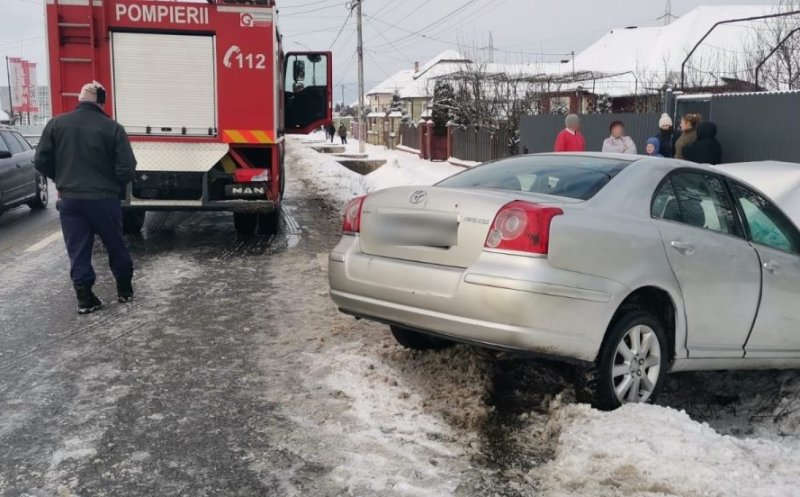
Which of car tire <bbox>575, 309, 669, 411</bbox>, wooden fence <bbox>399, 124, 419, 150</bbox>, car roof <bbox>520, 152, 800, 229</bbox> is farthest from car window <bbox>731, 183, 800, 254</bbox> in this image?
wooden fence <bbox>399, 124, 419, 150</bbox>

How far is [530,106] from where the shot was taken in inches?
992

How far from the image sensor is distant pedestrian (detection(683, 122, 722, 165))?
31.3 ft

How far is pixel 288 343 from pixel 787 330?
3.42m

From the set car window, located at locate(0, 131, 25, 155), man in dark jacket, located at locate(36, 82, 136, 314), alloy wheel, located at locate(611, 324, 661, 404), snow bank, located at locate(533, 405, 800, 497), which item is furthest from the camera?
car window, located at locate(0, 131, 25, 155)

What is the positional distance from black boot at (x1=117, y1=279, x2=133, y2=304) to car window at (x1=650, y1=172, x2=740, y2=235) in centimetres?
455

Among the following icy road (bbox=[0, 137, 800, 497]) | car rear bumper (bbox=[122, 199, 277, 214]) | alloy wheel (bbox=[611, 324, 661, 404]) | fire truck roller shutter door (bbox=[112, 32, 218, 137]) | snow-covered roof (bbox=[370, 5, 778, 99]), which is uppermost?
snow-covered roof (bbox=[370, 5, 778, 99])

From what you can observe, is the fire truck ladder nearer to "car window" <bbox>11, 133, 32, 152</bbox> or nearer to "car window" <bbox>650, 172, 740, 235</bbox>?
"car window" <bbox>11, 133, 32, 152</bbox>

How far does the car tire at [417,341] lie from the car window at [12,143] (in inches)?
426

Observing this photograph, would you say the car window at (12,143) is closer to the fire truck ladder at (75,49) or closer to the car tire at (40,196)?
the car tire at (40,196)

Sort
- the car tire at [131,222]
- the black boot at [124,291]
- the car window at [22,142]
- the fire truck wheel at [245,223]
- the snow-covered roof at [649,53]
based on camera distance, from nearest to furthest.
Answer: the black boot at [124,291] → the car tire at [131,222] → the fire truck wheel at [245,223] → the car window at [22,142] → the snow-covered roof at [649,53]

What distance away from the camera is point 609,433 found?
3.69m

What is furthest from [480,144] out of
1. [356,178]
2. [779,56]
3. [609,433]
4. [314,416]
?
[609,433]

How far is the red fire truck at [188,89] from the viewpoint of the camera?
9.04 meters

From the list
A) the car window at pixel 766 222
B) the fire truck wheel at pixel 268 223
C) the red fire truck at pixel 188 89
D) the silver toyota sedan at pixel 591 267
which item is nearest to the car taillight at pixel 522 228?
the silver toyota sedan at pixel 591 267
